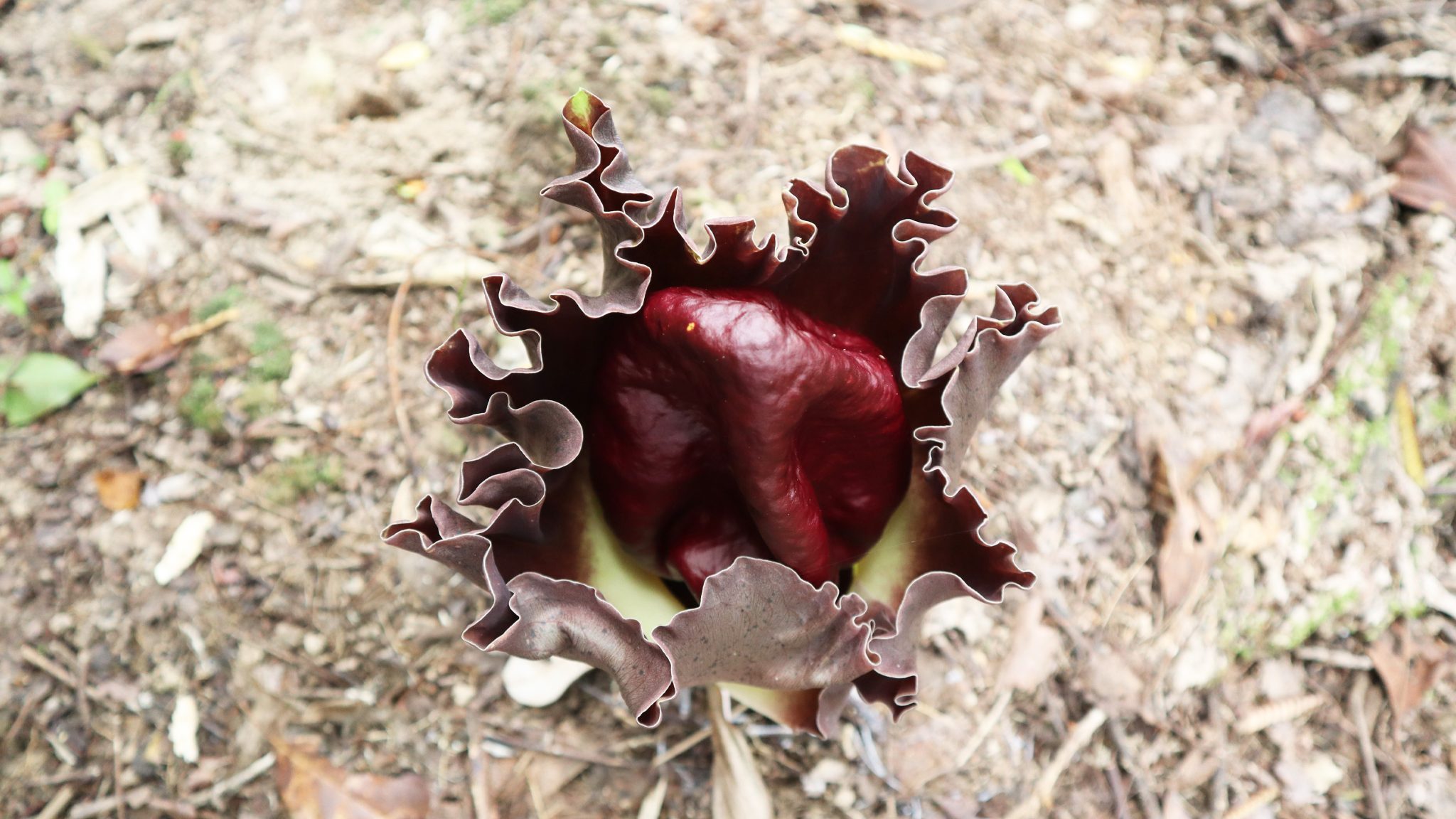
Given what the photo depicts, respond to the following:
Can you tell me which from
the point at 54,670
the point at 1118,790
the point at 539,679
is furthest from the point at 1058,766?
the point at 54,670

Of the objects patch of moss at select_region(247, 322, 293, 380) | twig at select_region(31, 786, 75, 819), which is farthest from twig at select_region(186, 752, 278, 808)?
patch of moss at select_region(247, 322, 293, 380)

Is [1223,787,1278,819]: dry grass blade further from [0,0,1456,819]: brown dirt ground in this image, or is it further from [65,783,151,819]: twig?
[65,783,151,819]: twig

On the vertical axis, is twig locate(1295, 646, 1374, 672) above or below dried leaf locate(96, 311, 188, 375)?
below

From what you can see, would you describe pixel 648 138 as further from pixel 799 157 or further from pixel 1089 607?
pixel 1089 607

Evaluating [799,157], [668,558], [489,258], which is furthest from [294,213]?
[668,558]

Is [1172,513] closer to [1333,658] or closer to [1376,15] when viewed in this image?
[1333,658]

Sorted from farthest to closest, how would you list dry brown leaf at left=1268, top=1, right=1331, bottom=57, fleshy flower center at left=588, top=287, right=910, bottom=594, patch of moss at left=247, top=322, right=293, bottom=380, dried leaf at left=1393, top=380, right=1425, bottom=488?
dry brown leaf at left=1268, top=1, right=1331, bottom=57 → dried leaf at left=1393, top=380, right=1425, bottom=488 → patch of moss at left=247, top=322, right=293, bottom=380 → fleshy flower center at left=588, top=287, right=910, bottom=594
